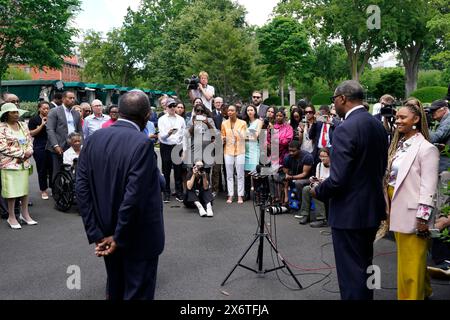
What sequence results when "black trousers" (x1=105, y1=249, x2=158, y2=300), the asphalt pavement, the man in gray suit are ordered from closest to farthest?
1. "black trousers" (x1=105, y1=249, x2=158, y2=300)
2. the asphalt pavement
3. the man in gray suit

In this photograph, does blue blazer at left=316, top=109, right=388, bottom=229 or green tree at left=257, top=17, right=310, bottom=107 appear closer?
blue blazer at left=316, top=109, right=388, bottom=229

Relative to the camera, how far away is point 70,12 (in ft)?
112

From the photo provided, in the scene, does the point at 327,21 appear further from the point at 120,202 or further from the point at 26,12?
the point at 120,202

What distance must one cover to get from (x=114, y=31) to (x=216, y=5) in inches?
669

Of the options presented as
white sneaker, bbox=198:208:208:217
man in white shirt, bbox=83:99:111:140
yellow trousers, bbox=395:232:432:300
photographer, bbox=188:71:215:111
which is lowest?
white sneaker, bbox=198:208:208:217

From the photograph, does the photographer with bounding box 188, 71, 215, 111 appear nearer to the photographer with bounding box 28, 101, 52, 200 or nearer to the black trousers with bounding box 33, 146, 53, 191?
the photographer with bounding box 28, 101, 52, 200

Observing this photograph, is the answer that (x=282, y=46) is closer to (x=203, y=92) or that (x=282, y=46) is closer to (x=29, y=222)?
(x=203, y=92)

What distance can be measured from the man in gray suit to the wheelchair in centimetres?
36

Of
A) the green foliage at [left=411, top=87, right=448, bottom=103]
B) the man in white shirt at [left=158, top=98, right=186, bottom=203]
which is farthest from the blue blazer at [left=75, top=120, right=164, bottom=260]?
the green foliage at [left=411, top=87, right=448, bottom=103]

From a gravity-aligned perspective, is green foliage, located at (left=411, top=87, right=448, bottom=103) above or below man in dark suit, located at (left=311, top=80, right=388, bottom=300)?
above

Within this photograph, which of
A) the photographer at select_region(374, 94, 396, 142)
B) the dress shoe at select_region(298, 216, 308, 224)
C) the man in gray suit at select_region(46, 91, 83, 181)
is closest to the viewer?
the photographer at select_region(374, 94, 396, 142)

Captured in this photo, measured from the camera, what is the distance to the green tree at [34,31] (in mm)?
31281

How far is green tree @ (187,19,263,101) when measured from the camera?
3238 centimetres
